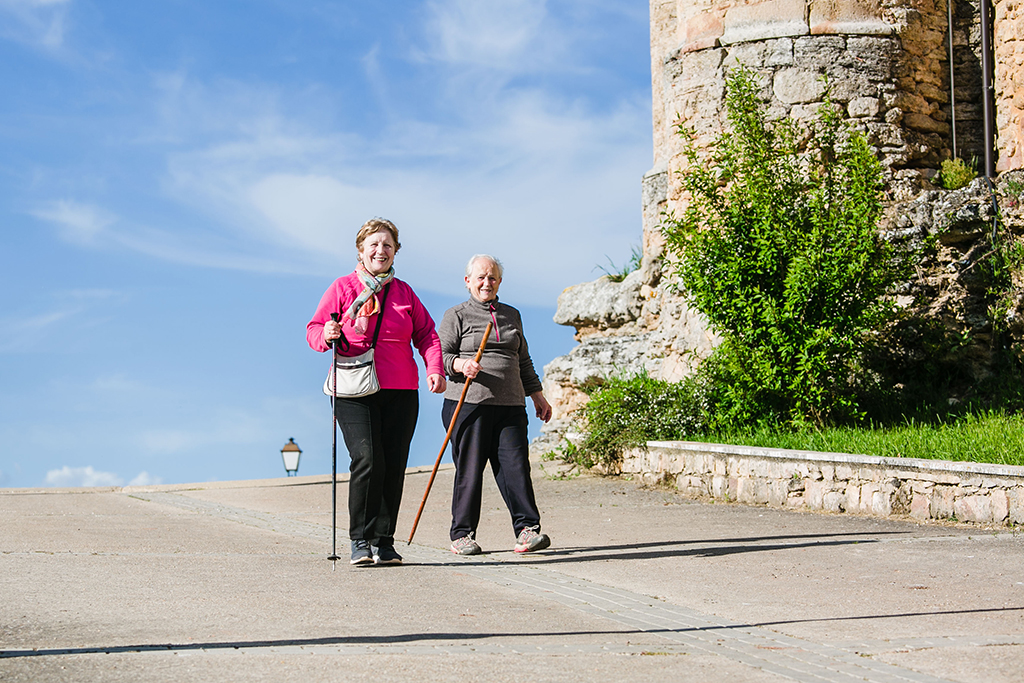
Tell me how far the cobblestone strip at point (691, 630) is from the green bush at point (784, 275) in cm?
540

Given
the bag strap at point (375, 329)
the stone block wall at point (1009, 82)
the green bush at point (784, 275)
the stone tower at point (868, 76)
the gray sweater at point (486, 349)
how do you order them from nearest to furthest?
the bag strap at point (375, 329) → the gray sweater at point (486, 349) → the green bush at point (784, 275) → the stone tower at point (868, 76) → the stone block wall at point (1009, 82)

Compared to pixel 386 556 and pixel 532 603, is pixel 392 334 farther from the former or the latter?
pixel 532 603

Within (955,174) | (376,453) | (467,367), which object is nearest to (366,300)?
(467,367)

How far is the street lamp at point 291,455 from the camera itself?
18.7 m

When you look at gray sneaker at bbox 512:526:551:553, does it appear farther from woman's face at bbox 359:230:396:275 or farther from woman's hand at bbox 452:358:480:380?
woman's face at bbox 359:230:396:275

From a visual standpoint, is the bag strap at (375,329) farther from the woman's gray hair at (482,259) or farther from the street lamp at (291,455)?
the street lamp at (291,455)

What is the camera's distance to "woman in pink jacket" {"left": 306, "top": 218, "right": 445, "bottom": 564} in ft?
21.8

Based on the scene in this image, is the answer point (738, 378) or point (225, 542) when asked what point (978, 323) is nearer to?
point (738, 378)

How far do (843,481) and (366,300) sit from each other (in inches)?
192

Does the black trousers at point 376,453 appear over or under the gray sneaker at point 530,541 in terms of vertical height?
over

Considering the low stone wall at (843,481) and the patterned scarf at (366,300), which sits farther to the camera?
the low stone wall at (843,481)

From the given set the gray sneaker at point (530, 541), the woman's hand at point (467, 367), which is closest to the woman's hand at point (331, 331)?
the woman's hand at point (467, 367)

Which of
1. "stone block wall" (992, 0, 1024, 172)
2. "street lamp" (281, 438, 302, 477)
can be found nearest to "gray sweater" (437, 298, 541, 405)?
"stone block wall" (992, 0, 1024, 172)

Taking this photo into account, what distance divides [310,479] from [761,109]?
763 cm
